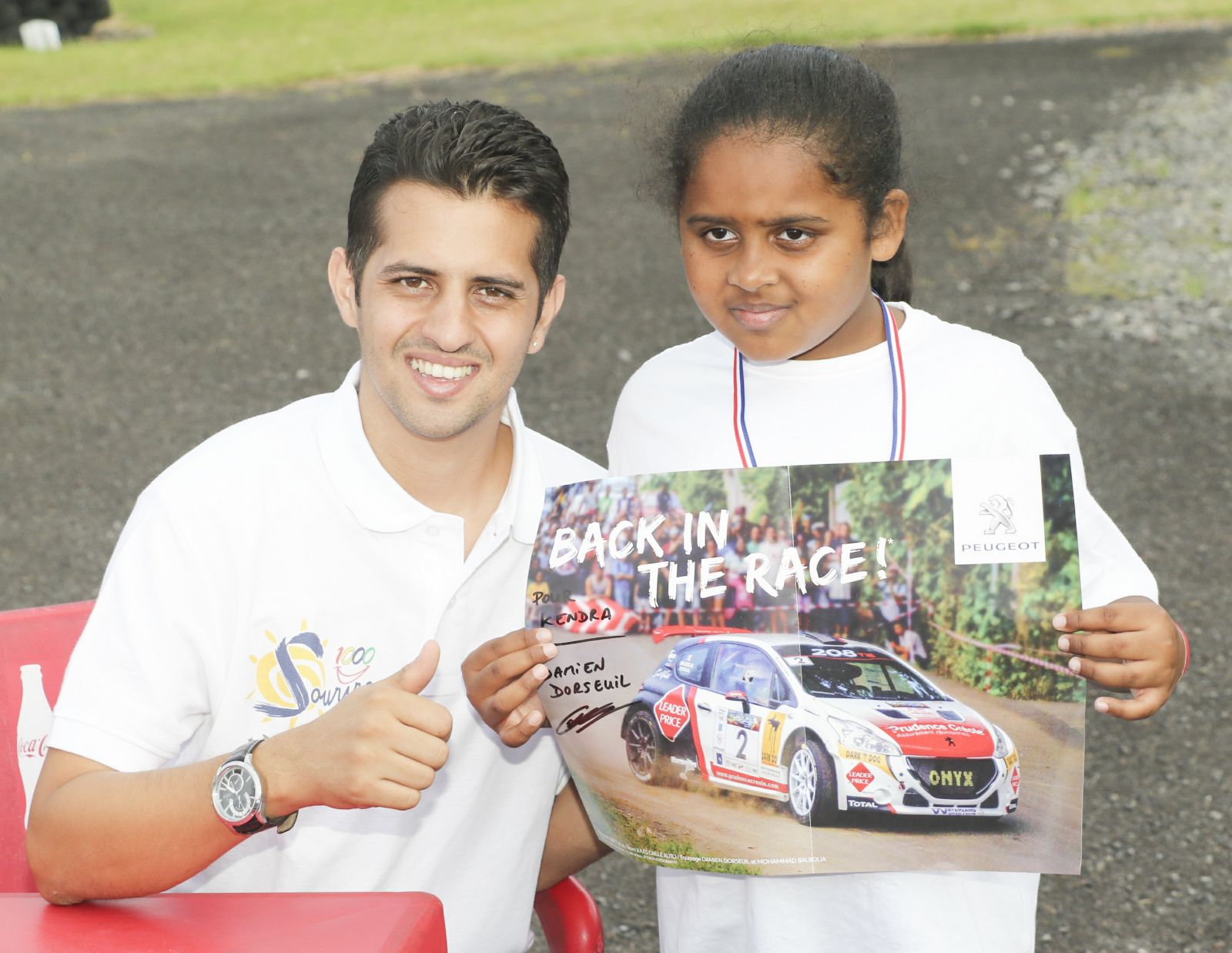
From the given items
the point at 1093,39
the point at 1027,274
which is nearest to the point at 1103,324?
the point at 1027,274

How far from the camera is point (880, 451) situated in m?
1.83

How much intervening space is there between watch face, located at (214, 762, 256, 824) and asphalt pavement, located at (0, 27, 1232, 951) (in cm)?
111

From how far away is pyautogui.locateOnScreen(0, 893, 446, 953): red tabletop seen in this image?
140 centimetres

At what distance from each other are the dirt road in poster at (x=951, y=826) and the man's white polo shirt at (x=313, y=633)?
43 cm

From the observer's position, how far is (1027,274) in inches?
270

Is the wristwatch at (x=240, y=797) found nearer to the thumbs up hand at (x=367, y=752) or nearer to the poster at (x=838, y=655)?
the thumbs up hand at (x=367, y=752)

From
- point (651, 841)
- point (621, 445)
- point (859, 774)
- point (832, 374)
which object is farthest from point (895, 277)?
point (651, 841)

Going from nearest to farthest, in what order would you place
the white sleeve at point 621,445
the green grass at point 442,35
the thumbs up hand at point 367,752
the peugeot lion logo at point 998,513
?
the thumbs up hand at point 367,752
the peugeot lion logo at point 998,513
the white sleeve at point 621,445
the green grass at point 442,35

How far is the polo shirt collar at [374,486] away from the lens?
193 cm

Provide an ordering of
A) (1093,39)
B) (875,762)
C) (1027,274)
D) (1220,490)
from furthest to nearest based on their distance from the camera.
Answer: (1093,39) < (1027,274) < (1220,490) < (875,762)

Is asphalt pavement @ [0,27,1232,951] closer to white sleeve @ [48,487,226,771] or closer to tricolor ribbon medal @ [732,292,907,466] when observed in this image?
tricolor ribbon medal @ [732,292,907,466]

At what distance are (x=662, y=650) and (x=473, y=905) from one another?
60 centimetres

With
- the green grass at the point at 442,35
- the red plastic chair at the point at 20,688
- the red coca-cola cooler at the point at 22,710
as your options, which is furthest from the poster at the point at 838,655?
the green grass at the point at 442,35

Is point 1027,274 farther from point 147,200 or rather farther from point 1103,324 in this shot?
point 147,200
